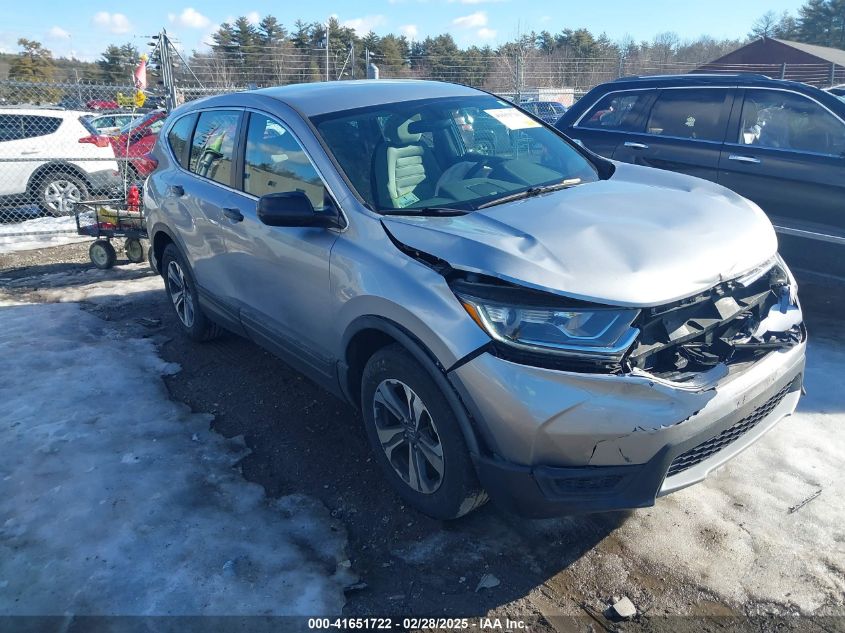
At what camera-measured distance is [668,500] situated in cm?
323

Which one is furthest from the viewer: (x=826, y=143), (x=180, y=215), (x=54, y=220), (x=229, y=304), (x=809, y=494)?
(x=54, y=220)

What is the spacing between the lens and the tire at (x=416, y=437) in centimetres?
274

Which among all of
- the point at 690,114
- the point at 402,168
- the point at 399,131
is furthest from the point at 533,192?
the point at 690,114

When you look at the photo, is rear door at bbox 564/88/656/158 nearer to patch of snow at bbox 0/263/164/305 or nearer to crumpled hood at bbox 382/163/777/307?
crumpled hood at bbox 382/163/777/307

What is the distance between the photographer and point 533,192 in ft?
11.1

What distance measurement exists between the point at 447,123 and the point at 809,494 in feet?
8.89

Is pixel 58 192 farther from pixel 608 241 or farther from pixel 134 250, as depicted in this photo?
pixel 608 241

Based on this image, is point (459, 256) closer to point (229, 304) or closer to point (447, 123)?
point (447, 123)

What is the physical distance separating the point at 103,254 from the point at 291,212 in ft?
17.8

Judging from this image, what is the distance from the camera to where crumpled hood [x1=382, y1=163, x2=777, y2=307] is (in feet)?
8.23

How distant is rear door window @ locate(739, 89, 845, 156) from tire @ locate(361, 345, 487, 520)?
14.7ft

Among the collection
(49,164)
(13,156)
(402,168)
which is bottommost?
(49,164)

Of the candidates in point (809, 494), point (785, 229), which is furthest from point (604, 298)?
point (785, 229)

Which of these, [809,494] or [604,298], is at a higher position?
[604,298]
